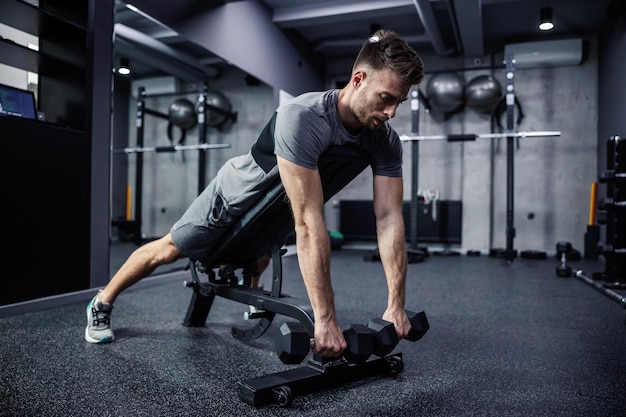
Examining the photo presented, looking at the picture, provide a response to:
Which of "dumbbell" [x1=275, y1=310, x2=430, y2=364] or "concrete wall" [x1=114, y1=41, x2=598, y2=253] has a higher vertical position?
"concrete wall" [x1=114, y1=41, x2=598, y2=253]

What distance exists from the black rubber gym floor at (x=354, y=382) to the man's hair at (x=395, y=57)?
88cm

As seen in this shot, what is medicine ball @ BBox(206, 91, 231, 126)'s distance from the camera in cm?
466

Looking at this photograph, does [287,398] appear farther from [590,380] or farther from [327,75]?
[327,75]

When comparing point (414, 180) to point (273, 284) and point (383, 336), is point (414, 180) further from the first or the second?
point (383, 336)

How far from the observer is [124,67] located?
10.6ft

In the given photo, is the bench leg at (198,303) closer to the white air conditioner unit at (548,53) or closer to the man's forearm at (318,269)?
the man's forearm at (318,269)

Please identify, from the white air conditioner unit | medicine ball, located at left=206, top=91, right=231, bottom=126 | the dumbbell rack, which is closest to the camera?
the dumbbell rack

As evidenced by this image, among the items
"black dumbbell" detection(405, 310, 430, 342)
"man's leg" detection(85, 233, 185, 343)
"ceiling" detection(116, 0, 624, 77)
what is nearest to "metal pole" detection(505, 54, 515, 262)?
"ceiling" detection(116, 0, 624, 77)

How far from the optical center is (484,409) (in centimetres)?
124

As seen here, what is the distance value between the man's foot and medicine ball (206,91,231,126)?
3.04 meters

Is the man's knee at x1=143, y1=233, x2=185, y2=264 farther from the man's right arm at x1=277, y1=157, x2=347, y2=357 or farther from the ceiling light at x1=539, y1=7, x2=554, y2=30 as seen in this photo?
the ceiling light at x1=539, y1=7, x2=554, y2=30

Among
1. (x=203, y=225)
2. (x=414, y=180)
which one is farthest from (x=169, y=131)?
(x=203, y=225)

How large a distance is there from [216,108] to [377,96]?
12.1 ft

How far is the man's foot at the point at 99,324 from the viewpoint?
1804mm
